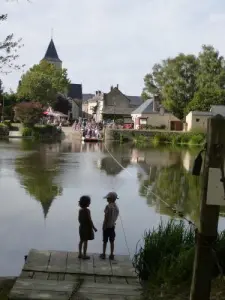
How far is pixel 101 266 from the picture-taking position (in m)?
7.23

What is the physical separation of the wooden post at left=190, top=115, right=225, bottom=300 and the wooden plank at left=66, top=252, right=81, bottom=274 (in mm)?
2896

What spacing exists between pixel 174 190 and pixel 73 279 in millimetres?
12345

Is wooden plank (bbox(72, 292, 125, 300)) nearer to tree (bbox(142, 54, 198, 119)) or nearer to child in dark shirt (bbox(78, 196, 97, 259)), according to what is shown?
child in dark shirt (bbox(78, 196, 97, 259))

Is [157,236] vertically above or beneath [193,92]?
beneath

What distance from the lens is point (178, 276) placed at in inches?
238

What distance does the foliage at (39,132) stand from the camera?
53.8m

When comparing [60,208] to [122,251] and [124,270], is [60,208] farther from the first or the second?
[124,270]

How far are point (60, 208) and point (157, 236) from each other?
A: 281 inches

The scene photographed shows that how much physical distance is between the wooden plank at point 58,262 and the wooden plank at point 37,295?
3.98 ft

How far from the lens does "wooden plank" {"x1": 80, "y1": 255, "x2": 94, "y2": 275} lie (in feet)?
22.6

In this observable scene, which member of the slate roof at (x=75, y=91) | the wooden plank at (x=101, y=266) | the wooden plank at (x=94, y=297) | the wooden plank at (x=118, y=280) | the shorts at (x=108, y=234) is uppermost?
the slate roof at (x=75, y=91)

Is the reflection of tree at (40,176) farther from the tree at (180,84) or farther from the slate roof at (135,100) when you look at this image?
the slate roof at (135,100)

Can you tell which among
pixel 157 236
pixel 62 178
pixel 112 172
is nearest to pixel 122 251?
pixel 157 236

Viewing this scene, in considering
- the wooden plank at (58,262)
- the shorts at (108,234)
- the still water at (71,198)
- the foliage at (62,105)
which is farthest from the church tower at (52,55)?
the wooden plank at (58,262)
